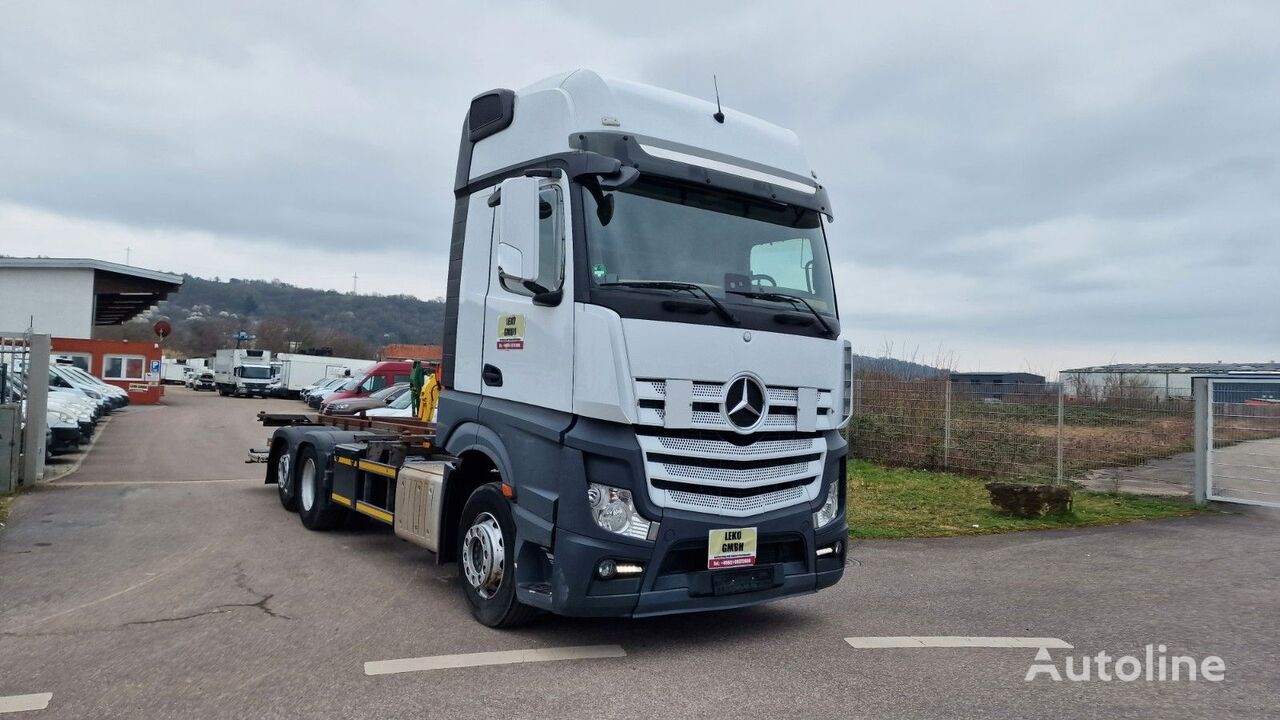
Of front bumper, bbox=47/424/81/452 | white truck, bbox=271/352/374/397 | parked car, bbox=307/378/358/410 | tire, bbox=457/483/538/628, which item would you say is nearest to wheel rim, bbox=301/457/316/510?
tire, bbox=457/483/538/628

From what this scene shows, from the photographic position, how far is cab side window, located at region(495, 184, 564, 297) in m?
5.33

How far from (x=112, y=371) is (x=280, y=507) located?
33159mm

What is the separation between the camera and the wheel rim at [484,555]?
5648mm

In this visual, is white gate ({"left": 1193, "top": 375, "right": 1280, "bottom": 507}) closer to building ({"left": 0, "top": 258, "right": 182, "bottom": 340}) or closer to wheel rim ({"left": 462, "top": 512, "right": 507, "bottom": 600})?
wheel rim ({"left": 462, "top": 512, "right": 507, "bottom": 600})

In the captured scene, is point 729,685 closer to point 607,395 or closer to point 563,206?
point 607,395

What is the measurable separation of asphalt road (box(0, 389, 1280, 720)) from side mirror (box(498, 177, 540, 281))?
7.32 feet

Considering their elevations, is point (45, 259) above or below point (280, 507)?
above

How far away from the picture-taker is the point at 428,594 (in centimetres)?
676

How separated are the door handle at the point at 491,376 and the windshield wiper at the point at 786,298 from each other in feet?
5.29

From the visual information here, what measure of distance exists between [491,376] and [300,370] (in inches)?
1756

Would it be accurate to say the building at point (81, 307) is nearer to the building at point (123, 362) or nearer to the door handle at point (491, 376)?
the building at point (123, 362)

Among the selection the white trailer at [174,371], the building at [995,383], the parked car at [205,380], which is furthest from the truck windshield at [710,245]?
the white trailer at [174,371]

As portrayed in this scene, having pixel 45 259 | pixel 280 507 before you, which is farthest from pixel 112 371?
pixel 280 507

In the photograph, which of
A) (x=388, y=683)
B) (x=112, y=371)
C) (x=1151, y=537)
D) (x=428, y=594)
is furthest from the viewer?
(x=112, y=371)
